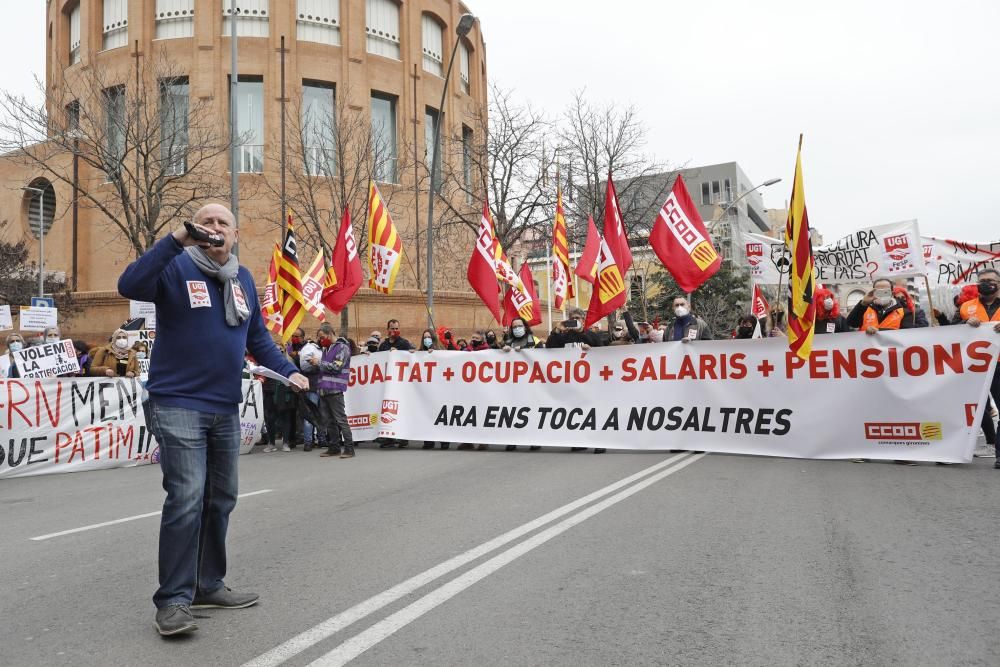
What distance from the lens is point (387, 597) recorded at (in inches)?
169

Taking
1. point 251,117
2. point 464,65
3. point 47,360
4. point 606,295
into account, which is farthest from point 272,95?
point 606,295

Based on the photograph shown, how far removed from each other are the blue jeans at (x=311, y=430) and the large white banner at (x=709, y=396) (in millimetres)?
647

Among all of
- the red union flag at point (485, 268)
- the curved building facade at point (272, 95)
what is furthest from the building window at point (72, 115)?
the red union flag at point (485, 268)

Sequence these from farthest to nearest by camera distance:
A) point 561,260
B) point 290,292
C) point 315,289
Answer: point 561,260 < point 315,289 < point 290,292

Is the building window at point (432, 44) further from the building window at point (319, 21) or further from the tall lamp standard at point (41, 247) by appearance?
the tall lamp standard at point (41, 247)

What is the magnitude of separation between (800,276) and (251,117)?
2989 cm

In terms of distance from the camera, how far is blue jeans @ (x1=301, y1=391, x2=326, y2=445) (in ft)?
44.0

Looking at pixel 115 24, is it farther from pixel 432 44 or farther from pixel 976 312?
pixel 976 312

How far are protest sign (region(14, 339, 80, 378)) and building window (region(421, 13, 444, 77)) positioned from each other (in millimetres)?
29572

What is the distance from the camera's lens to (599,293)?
501 inches

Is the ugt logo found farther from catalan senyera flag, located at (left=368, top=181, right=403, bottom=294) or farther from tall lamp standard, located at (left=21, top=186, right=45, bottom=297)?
tall lamp standard, located at (left=21, top=186, right=45, bottom=297)

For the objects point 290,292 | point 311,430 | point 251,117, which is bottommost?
point 311,430

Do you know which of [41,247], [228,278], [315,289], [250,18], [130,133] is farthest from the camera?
[41,247]

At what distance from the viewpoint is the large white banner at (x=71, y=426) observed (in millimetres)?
10766
